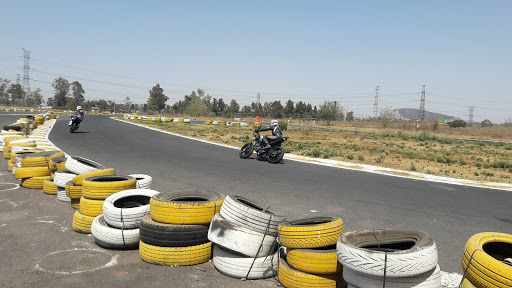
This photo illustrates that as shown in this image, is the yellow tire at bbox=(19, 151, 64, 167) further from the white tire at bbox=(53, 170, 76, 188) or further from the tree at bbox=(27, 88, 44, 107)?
the tree at bbox=(27, 88, 44, 107)

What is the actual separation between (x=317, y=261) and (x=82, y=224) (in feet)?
12.1

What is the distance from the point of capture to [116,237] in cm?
487

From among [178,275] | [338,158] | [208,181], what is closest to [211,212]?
[178,275]

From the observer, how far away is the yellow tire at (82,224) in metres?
5.50

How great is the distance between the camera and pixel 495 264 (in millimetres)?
3137

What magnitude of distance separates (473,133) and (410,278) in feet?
163

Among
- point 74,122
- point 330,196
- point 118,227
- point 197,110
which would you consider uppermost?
point 197,110

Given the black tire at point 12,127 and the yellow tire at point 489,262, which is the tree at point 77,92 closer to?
the black tire at point 12,127

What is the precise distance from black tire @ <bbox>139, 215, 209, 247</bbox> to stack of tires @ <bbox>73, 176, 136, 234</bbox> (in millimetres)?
1431

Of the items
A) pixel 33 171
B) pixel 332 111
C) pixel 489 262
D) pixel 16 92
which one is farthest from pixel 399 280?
pixel 16 92

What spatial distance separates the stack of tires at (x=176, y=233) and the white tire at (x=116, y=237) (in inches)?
11.1

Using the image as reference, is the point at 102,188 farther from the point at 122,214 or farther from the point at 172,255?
the point at 172,255

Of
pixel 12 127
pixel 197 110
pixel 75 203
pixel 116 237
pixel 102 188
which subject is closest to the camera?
pixel 116 237

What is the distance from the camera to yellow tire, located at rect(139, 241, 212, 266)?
4480 mm
